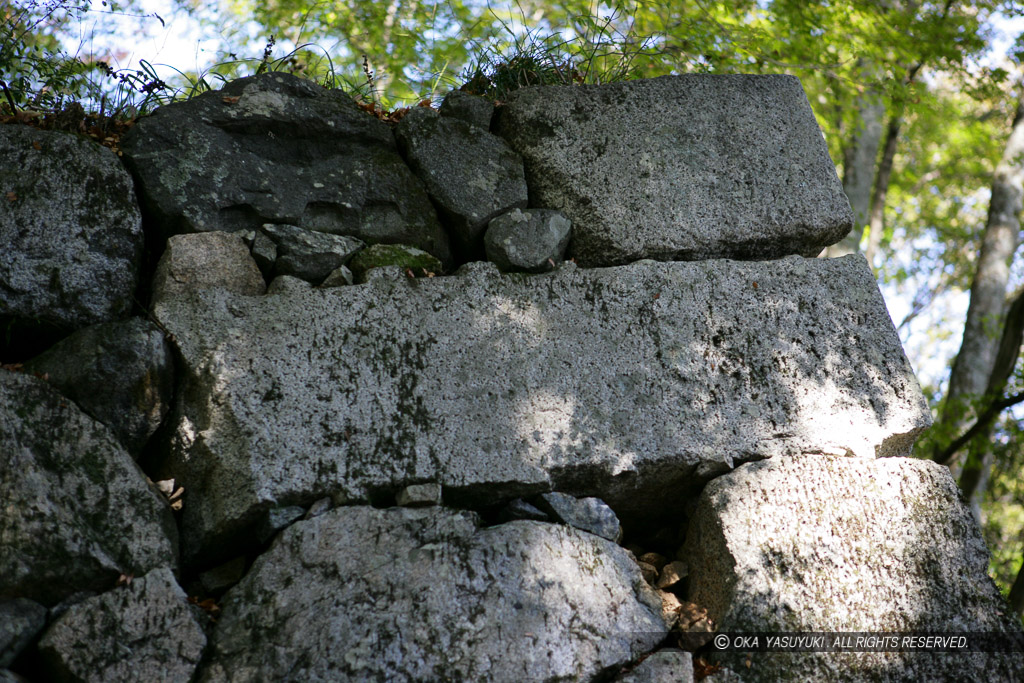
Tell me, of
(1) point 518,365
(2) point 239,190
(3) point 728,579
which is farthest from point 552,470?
(2) point 239,190

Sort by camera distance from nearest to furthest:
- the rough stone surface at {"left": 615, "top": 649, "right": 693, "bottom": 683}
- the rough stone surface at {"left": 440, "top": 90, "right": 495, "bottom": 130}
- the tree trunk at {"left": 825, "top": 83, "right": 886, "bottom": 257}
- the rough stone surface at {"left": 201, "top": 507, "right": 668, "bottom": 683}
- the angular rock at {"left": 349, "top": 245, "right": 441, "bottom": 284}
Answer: the rough stone surface at {"left": 201, "top": 507, "right": 668, "bottom": 683}, the rough stone surface at {"left": 615, "top": 649, "right": 693, "bottom": 683}, the angular rock at {"left": 349, "top": 245, "right": 441, "bottom": 284}, the rough stone surface at {"left": 440, "top": 90, "right": 495, "bottom": 130}, the tree trunk at {"left": 825, "top": 83, "right": 886, "bottom": 257}

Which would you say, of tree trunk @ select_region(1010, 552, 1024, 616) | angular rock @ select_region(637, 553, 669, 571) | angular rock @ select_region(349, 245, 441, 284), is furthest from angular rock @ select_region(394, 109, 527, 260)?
tree trunk @ select_region(1010, 552, 1024, 616)

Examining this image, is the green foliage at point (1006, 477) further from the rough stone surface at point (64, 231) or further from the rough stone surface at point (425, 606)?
the rough stone surface at point (64, 231)

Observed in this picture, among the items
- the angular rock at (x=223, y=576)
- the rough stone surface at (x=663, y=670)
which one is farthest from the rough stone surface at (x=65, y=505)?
the rough stone surface at (x=663, y=670)

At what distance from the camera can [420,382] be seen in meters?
2.30

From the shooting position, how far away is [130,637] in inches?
73.8

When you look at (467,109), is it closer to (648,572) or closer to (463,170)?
(463,170)

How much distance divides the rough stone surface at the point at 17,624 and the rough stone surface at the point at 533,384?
1.30 ft

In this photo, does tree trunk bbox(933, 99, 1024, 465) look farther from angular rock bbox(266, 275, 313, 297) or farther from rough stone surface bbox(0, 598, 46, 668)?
rough stone surface bbox(0, 598, 46, 668)

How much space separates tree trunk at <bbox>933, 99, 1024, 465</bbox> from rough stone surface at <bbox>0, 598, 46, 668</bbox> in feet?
17.2

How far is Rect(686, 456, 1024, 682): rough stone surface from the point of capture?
212 centimetres

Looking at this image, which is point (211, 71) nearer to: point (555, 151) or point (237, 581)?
point (555, 151)

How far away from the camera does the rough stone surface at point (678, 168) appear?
2.71m

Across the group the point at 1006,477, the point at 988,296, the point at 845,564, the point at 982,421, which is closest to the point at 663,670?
the point at 845,564
